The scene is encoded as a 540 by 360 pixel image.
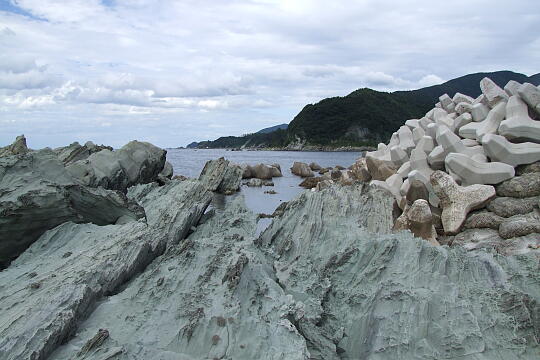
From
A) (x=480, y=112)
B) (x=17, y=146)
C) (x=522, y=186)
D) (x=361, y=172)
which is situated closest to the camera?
(x=522, y=186)

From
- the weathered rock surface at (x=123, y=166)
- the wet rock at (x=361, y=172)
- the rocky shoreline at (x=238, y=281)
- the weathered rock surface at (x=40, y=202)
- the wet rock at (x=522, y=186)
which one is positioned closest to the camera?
the rocky shoreline at (x=238, y=281)

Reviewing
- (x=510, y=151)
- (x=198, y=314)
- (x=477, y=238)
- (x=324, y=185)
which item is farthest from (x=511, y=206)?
(x=198, y=314)

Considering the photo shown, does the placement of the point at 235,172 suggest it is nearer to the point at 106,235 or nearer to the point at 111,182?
the point at 111,182

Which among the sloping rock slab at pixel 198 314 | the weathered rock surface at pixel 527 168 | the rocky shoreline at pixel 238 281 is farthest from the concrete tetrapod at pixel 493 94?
the sloping rock slab at pixel 198 314

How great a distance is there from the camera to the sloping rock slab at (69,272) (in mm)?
4242

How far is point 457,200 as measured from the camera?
462 inches

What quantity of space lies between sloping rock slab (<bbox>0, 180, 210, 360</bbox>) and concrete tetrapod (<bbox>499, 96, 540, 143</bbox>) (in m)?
9.32

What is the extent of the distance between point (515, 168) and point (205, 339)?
10.7m

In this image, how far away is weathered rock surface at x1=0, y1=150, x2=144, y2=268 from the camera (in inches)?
263

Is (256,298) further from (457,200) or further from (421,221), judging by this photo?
(457,200)

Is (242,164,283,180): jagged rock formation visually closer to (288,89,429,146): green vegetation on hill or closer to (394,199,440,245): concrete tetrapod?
(394,199,440,245): concrete tetrapod

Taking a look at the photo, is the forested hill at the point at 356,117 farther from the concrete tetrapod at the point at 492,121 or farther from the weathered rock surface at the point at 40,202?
the weathered rock surface at the point at 40,202

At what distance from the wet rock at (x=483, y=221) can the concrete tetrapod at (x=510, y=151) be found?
194 centimetres

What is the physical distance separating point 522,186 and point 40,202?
1065 cm
